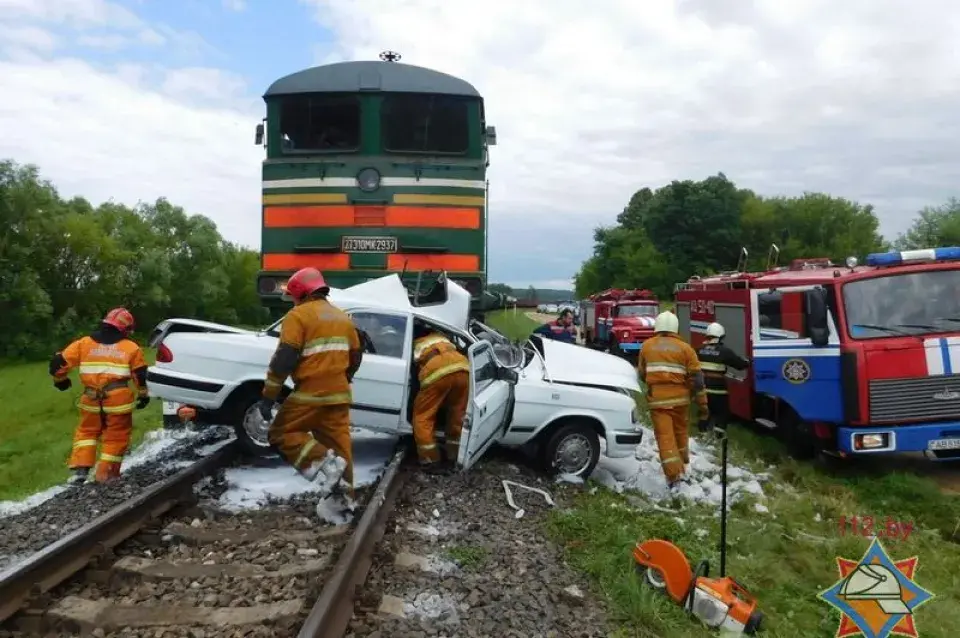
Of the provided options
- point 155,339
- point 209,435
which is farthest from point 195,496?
point 209,435

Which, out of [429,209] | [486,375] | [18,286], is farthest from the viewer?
[18,286]

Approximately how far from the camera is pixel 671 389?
7441 millimetres

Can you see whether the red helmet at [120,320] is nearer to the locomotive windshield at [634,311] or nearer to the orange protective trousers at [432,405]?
the orange protective trousers at [432,405]

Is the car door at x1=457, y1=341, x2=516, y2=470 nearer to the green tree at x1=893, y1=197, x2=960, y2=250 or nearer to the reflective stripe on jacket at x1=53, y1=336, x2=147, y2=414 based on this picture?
the reflective stripe on jacket at x1=53, y1=336, x2=147, y2=414

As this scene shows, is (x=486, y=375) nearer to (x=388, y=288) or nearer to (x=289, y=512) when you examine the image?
(x=388, y=288)

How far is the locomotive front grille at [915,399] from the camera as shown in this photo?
26.8 ft

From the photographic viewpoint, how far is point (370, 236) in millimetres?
9453

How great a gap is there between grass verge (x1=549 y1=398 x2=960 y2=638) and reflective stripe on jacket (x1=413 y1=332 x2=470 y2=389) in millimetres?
1551

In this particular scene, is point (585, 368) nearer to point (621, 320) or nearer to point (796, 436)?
point (796, 436)

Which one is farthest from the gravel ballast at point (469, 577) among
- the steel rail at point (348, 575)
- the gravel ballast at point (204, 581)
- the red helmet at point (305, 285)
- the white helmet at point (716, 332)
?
the white helmet at point (716, 332)

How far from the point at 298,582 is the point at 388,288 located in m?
3.62

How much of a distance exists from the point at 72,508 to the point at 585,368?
471cm

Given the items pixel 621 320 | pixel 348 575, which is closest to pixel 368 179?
pixel 348 575

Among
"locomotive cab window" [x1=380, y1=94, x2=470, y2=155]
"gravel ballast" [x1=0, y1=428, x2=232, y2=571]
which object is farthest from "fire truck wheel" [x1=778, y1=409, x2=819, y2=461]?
"gravel ballast" [x1=0, y1=428, x2=232, y2=571]
